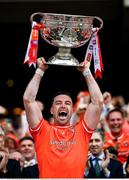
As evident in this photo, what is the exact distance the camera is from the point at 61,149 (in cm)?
666

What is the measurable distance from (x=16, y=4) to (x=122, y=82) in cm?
433

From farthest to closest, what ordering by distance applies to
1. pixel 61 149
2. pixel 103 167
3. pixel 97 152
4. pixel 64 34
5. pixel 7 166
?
pixel 97 152 → pixel 103 167 → pixel 7 166 → pixel 64 34 → pixel 61 149

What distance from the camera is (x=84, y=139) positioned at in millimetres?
6750

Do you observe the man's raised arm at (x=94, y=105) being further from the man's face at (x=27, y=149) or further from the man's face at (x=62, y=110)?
the man's face at (x=27, y=149)

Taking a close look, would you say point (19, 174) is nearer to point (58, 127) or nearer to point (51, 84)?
point (58, 127)

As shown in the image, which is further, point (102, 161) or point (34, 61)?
point (102, 161)

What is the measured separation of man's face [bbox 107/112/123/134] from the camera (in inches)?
384

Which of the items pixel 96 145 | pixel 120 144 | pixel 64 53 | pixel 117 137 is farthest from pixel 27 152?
pixel 64 53

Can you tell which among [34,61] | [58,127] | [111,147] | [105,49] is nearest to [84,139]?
[58,127]

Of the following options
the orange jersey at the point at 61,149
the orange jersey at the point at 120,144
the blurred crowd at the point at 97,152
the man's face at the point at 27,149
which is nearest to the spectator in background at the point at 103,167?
the blurred crowd at the point at 97,152

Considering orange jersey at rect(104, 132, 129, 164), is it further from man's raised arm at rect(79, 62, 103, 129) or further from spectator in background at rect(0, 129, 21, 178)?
man's raised arm at rect(79, 62, 103, 129)

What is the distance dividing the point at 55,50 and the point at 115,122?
24.8 feet

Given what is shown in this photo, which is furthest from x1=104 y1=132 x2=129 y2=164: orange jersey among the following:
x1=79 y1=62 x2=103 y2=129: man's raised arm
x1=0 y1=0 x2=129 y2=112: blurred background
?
x1=0 y1=0 x2=129 y2=112: blurred background

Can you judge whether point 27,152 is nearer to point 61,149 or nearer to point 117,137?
point 117,137
